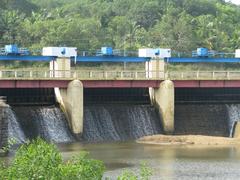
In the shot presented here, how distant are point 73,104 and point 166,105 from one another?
998cm

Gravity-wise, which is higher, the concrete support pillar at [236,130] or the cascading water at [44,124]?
the cascading water at [44,124]

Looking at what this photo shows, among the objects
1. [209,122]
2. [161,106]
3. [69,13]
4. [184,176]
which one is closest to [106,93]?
[161,106]

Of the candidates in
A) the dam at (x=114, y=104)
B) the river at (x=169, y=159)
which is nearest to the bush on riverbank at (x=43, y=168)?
the river at (x=169, y=159)

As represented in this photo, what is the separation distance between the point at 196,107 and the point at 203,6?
297 ft

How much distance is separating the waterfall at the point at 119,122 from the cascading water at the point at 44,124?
2.16 metres

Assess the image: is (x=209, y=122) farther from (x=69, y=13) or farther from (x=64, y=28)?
(x=69, y=13)

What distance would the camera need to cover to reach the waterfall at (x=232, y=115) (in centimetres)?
7900

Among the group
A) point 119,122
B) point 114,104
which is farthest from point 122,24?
point 119,122

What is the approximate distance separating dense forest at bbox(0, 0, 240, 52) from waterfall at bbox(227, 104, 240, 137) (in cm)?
4193

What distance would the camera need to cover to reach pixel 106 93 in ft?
252

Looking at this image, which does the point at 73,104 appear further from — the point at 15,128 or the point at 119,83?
the point at 119,83

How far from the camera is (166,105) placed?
76250 mm

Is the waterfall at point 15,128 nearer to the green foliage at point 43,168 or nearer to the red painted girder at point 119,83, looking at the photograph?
the red painted girder at point 119,83

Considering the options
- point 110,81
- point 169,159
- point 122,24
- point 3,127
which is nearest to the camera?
point 3,127
